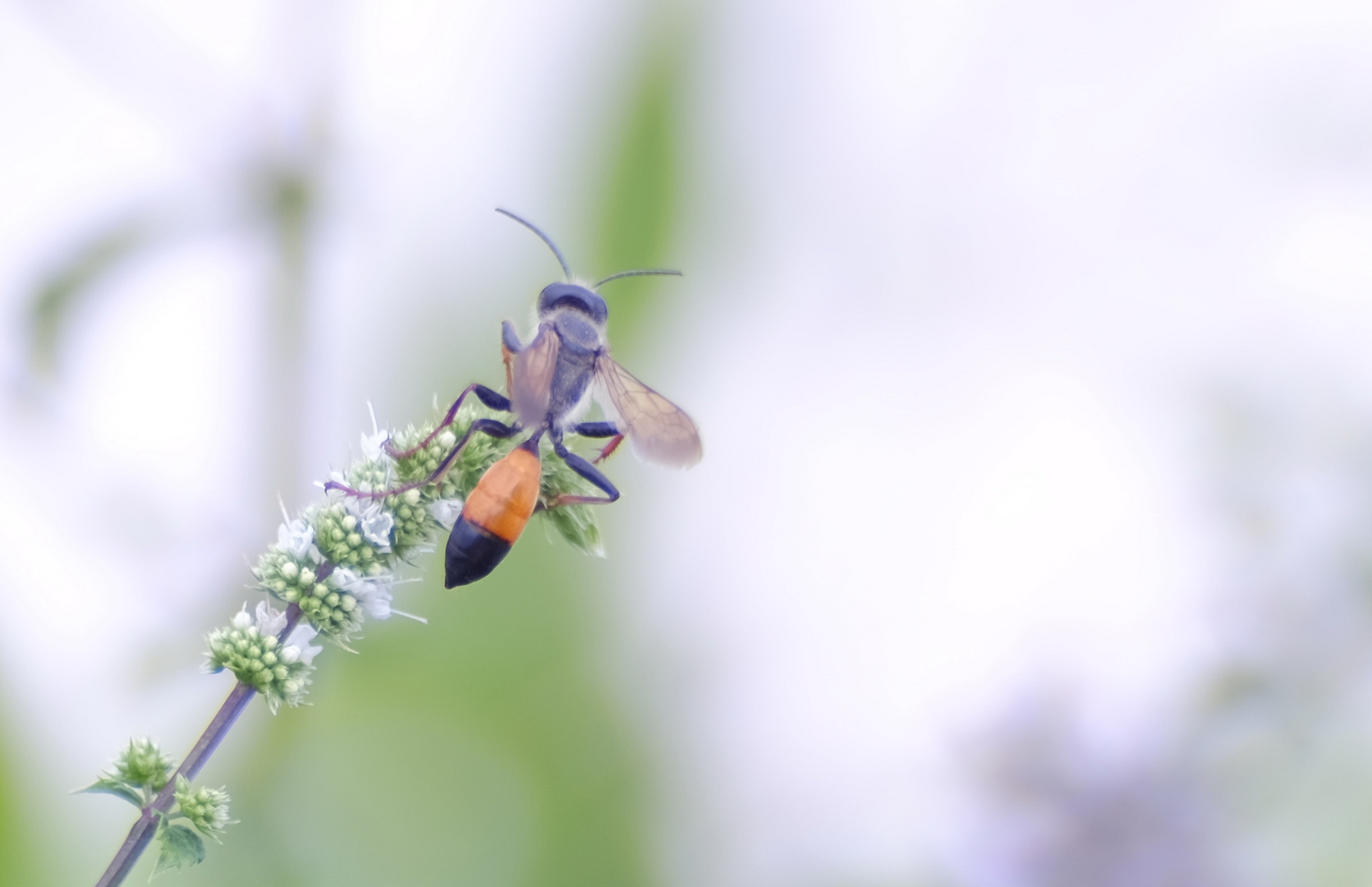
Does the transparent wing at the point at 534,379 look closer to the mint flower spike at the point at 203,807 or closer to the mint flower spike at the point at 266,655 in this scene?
the mint flower spike at the point at 266,655

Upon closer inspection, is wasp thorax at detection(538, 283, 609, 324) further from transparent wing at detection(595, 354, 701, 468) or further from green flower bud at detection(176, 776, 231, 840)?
green flower bud at detection(176, 776, 231, 840)

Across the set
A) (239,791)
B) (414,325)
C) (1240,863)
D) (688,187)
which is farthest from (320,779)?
→ (1240,863)

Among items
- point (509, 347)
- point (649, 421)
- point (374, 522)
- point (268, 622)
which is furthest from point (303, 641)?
point (649, 421)

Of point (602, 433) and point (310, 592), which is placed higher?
point (602, 433)

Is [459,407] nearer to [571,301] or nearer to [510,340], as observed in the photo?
[510,340]

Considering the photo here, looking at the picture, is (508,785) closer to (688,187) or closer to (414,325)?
(414,325)

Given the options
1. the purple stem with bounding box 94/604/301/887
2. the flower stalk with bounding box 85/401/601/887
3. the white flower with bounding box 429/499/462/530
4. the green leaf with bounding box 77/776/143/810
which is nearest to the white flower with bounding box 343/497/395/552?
the flower stalk with bounding box 85/401/601/887

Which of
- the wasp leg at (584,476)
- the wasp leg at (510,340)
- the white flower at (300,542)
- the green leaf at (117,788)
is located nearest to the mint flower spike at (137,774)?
the green leaf at (117,788)
